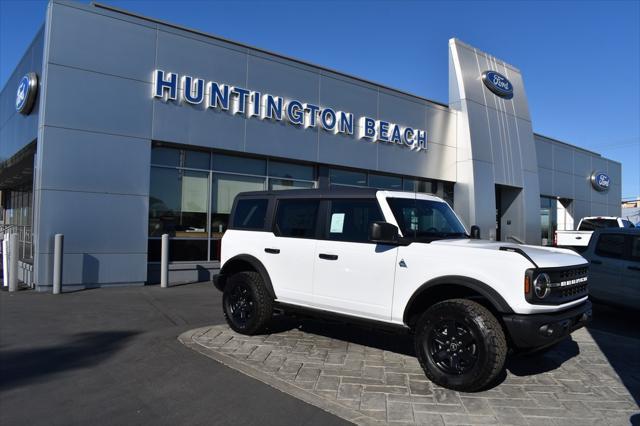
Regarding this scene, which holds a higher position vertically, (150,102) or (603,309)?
(150,102)

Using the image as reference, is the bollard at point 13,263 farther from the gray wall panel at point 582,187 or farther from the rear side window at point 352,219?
the gray wall panel at point 582,187

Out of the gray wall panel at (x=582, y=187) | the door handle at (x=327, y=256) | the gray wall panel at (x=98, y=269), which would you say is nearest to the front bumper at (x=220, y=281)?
the door handle at (x=327, y=256)

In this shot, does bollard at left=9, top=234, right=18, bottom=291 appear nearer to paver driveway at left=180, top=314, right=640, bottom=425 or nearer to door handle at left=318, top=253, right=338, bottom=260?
paver driveway at left=180, top=314, right=640, bottom=425

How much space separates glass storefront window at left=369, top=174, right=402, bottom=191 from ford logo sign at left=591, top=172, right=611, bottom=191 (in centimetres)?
1635

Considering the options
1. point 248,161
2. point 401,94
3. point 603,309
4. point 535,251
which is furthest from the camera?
point 401,94

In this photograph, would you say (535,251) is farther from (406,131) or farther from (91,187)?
(406,131)

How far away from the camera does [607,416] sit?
13.4 ft

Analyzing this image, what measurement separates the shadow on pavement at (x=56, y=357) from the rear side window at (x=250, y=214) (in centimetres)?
217

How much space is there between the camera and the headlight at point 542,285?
4289mm

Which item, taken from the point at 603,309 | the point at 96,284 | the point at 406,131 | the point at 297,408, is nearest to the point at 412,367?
the point at 297,408

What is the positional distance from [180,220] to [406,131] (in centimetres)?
847

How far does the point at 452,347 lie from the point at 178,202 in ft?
30.0

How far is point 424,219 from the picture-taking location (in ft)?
18.4

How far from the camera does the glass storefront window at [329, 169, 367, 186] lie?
50.0 ft
